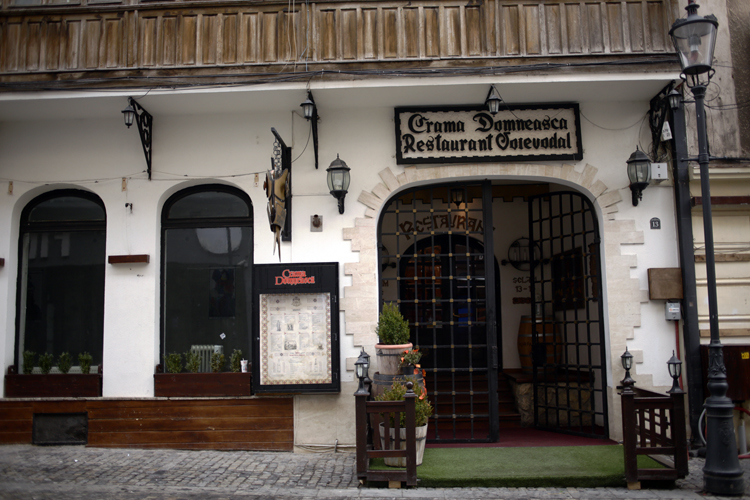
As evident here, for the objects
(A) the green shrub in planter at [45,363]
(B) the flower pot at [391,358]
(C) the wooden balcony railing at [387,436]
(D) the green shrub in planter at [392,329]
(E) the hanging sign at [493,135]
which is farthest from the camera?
(A) the green shrub in planter at [45,363]

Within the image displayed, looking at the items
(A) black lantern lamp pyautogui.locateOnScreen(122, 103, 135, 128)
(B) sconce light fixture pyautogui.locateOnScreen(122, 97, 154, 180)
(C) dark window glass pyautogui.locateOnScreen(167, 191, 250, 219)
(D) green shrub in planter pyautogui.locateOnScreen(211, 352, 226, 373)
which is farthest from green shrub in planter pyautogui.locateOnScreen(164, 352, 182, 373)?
(A) black lantern lamp pyautogui.locateOnScreen(122, 103, 135, 128)

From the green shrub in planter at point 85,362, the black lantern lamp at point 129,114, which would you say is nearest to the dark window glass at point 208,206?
the black lantern lamp at point 129,114

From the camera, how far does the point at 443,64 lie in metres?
7.88

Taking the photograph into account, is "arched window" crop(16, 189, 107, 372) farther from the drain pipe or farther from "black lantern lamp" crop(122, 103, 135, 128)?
the drain pipe

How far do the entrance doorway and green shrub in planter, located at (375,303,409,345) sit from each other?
1.94 feet

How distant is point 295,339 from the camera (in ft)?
26.5

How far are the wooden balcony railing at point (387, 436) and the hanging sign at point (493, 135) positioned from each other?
3.46 m

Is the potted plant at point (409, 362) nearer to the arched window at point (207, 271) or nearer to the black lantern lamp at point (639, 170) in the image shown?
the arched window at point (207, 271)

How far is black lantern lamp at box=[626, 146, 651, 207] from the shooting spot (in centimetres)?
793

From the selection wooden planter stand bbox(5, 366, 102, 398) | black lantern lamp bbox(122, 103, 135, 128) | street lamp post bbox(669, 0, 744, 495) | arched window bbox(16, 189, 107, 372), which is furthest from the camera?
arched window bbox(16, 189, 107, 372)

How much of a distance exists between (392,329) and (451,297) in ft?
4.26

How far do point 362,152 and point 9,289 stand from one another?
529 cm

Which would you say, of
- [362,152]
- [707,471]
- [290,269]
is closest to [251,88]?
[362,152]

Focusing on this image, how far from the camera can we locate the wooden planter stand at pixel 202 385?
8.17 metres
